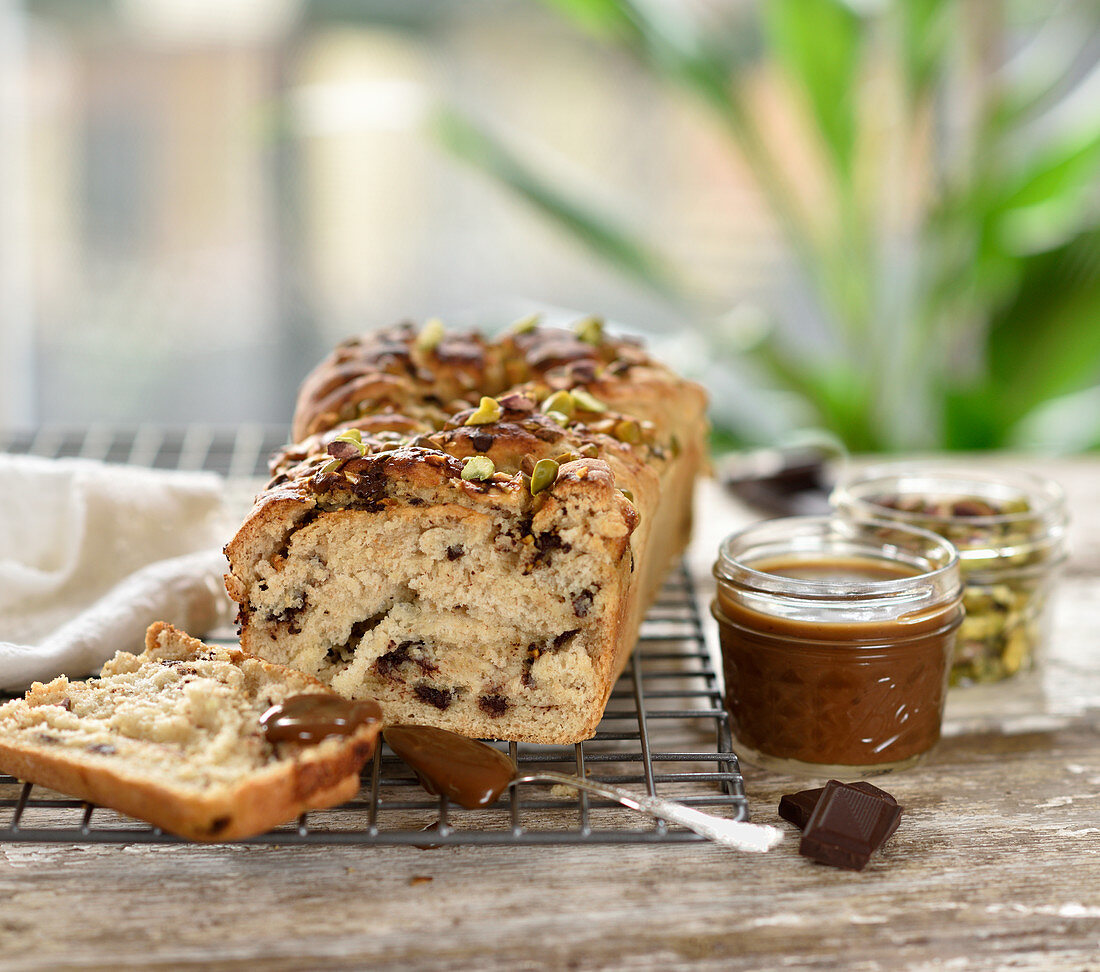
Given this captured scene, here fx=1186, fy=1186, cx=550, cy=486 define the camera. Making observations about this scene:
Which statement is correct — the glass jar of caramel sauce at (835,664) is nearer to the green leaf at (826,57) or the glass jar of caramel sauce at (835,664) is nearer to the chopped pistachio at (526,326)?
the chopped pistachio at (526,326)

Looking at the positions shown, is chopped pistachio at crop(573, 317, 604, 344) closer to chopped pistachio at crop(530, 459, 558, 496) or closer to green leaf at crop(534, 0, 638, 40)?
chopped pistachio at crop(530, 459, 558, 496)

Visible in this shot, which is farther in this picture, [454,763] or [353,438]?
[353,438]

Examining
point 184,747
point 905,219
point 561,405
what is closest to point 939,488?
point 561,405

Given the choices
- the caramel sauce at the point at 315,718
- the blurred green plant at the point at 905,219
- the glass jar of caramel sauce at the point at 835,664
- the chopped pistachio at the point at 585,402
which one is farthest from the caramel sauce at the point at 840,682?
the blurred green plant at the point at 905,219

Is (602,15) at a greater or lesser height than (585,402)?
greater

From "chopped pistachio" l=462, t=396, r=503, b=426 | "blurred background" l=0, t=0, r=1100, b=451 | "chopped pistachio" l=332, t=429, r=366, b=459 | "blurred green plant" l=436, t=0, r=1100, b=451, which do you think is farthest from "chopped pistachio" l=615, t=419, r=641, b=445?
"blurred green plant" l=436, t=0, r=1100, b=451

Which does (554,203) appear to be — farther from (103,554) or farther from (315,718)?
(315,718)
